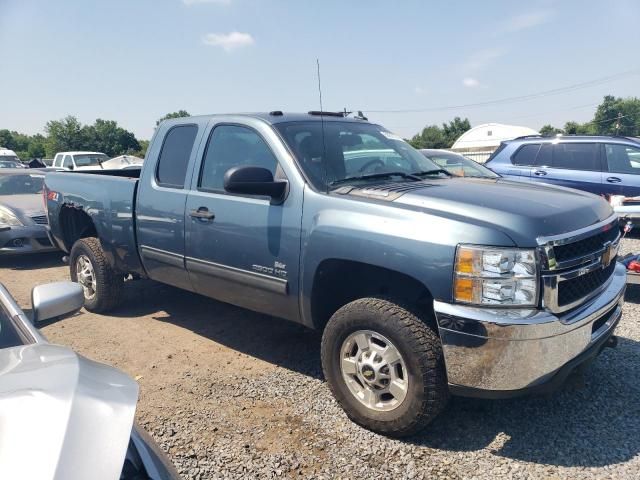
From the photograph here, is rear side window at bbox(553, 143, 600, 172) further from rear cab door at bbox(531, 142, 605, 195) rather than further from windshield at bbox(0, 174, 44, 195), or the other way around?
windshield at bbox(0, 174, 44, 195)

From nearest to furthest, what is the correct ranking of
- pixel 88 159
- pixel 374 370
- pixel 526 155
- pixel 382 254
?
1. pixel 382 254
2. pixel 374 370
3. pixel 526 155
4. pixel 88 159

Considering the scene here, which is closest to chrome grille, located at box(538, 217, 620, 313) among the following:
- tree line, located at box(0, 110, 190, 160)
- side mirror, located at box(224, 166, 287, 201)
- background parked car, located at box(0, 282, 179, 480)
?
side mirror, located at box(224, 166, 287, 201)

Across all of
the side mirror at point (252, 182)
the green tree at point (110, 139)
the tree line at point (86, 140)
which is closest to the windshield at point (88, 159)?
the side mirror at point (252, 182)

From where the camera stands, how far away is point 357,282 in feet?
11.0

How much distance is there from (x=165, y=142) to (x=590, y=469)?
13.0 ft

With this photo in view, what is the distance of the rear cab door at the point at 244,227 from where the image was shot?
3365 mm

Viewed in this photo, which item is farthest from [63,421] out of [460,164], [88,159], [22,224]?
[88,159]

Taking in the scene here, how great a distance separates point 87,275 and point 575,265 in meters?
4.70

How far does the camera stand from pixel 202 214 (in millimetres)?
3844

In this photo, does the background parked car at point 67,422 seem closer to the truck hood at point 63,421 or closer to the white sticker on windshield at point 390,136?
the truck hood at point 63,421

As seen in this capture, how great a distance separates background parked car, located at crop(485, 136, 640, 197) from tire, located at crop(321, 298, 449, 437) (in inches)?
254

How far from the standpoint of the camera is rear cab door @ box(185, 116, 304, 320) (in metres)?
3.37

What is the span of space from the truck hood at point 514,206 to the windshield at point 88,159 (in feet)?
58.0

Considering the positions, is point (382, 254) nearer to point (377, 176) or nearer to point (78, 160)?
point (377, 176)
